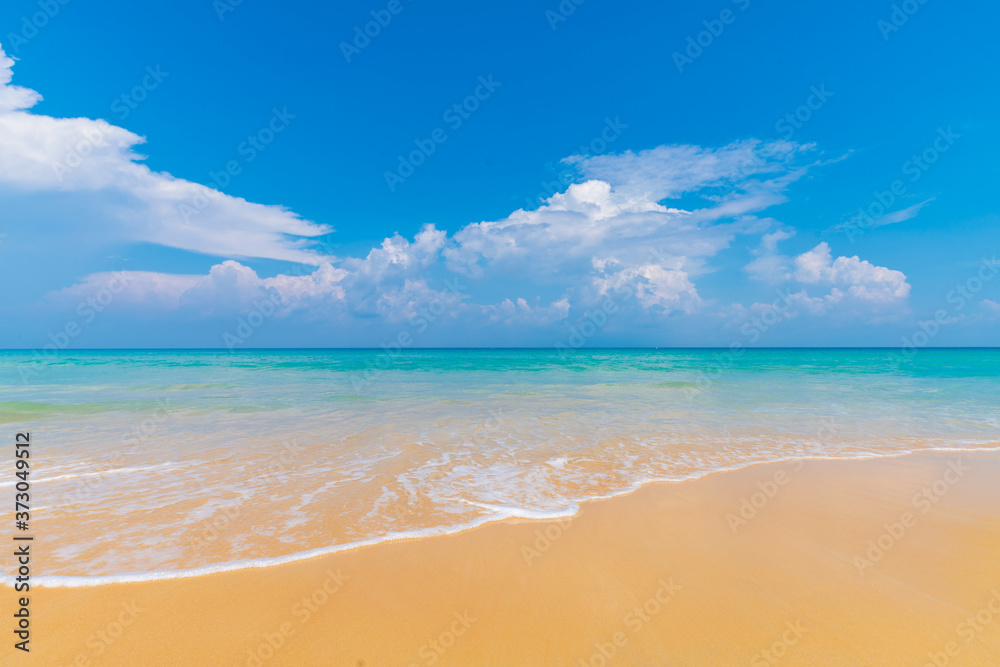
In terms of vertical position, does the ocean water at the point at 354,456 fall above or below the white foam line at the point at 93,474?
below

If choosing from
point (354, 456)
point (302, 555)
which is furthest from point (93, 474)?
point (302, 555)

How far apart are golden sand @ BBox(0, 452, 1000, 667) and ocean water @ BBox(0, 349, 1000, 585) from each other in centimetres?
58

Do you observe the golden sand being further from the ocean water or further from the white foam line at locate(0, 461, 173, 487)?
the white foam line at locate(0, 461, 173, 487)

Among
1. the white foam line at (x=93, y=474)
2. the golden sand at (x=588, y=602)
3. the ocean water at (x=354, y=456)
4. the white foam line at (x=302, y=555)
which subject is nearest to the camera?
the golden sand at (x=588, y=602)

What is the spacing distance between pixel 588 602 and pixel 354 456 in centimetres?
620

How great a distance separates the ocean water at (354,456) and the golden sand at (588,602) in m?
0.58

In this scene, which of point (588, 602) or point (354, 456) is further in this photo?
point (354, 456)

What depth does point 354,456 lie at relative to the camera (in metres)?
8.77

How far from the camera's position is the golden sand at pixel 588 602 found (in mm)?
3209

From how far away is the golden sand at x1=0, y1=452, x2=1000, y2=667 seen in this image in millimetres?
3209

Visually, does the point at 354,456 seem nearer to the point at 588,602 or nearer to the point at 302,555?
the point at 302,555

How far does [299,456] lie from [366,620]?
19.4 feet

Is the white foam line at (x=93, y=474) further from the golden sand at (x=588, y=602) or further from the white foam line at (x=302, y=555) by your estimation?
the golden sand at (x=588, y=602)

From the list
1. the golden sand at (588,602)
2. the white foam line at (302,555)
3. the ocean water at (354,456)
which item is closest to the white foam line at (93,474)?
the ocean water at (354,456)
